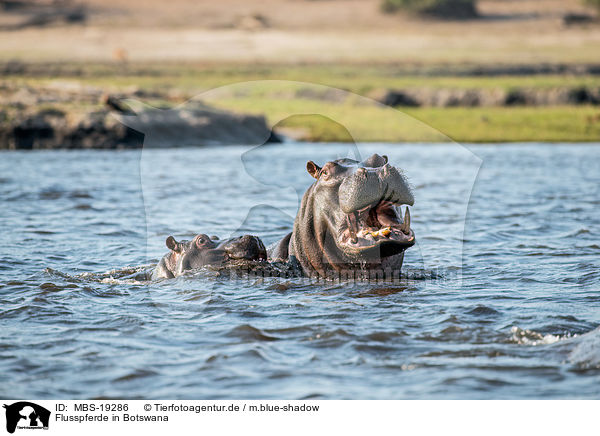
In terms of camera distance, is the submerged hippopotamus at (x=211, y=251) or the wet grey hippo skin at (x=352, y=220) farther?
the submerged hippopotamus at (x=211, y=251)

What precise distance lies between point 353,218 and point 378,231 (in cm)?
24

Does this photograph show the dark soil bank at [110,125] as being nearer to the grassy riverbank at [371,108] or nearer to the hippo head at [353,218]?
the grassy riverbank at [371,108]

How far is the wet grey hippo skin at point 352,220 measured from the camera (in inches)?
274

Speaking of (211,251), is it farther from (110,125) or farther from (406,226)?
(110,125)

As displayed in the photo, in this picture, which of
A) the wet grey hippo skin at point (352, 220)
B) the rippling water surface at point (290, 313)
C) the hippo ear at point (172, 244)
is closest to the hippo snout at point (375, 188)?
the wet grey hippo skin at point (352, 220)

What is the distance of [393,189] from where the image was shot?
6.93 meters

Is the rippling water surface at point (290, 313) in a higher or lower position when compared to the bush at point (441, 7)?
lower

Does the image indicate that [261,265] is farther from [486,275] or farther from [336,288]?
[486,275]

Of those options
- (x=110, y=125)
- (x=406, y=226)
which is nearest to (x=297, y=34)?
(x=110, y=125)
